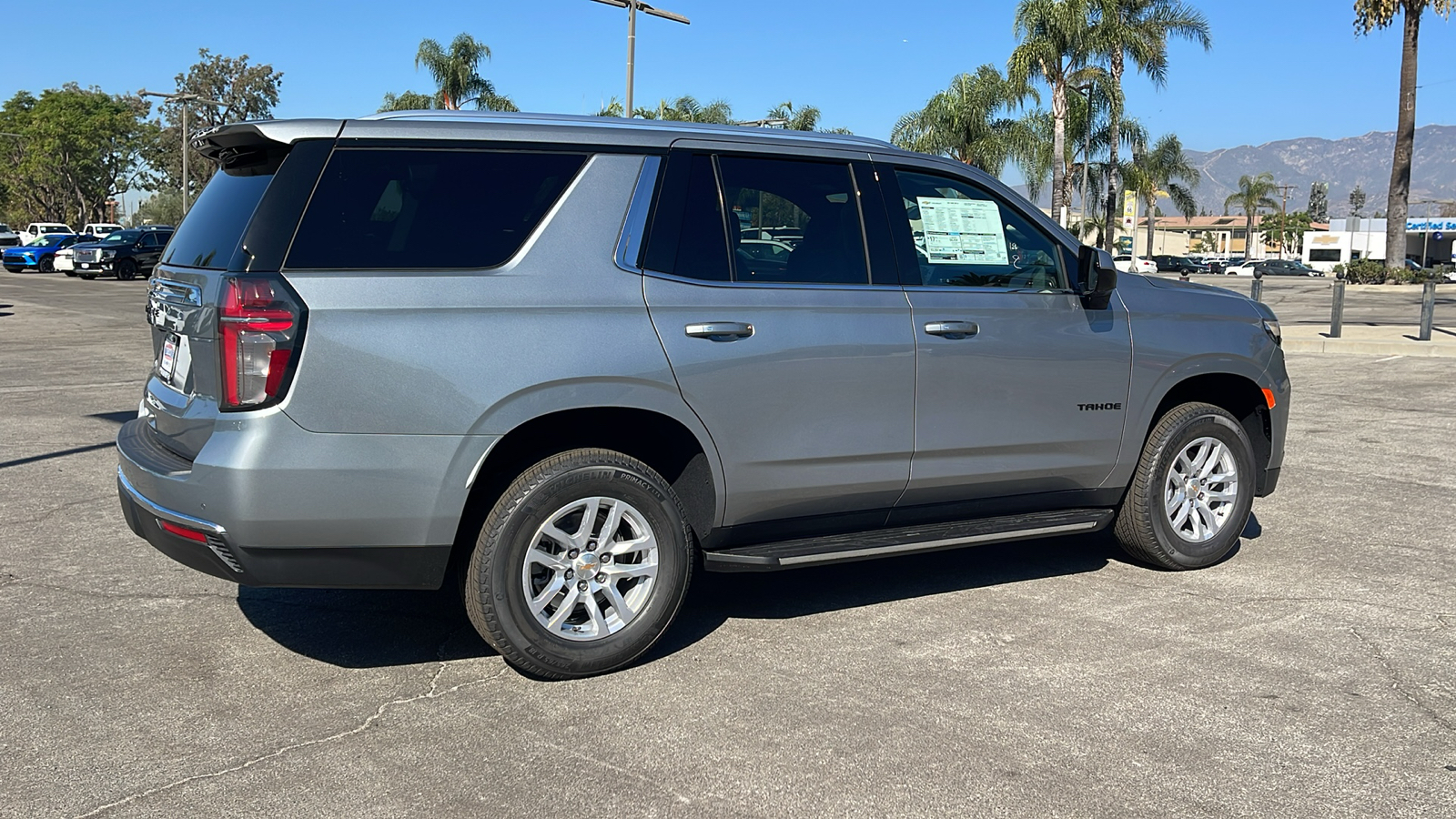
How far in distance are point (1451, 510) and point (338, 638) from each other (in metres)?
A: 6.04

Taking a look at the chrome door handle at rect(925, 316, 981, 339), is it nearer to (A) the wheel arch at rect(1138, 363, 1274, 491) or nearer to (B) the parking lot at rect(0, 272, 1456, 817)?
(B) the parking lot at rect(0, 272, 1456, 817)

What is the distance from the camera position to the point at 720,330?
14.4 ft

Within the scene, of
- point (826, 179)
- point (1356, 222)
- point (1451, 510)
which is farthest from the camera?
point (1356, 222)

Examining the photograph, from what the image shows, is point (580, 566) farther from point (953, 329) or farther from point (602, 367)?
point (953, 329)

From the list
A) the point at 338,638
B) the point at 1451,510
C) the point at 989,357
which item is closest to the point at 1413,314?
the point at 1451,510

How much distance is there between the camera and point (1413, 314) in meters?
27.6

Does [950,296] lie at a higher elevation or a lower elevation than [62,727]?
higher

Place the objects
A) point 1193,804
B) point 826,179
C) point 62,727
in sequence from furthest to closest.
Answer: point 826,179 < point 62,727 < point 1193,804

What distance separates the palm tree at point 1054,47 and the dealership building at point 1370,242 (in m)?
53.4

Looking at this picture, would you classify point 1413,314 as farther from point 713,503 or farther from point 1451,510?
point 713,503

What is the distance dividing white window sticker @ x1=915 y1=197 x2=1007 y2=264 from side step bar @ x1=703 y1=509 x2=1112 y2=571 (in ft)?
3.58

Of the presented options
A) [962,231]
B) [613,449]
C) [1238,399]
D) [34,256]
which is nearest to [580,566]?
[613,449]

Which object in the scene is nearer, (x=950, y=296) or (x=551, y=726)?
(x=551, y=726)

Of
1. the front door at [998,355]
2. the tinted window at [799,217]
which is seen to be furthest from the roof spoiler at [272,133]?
the front door at [998,355]
